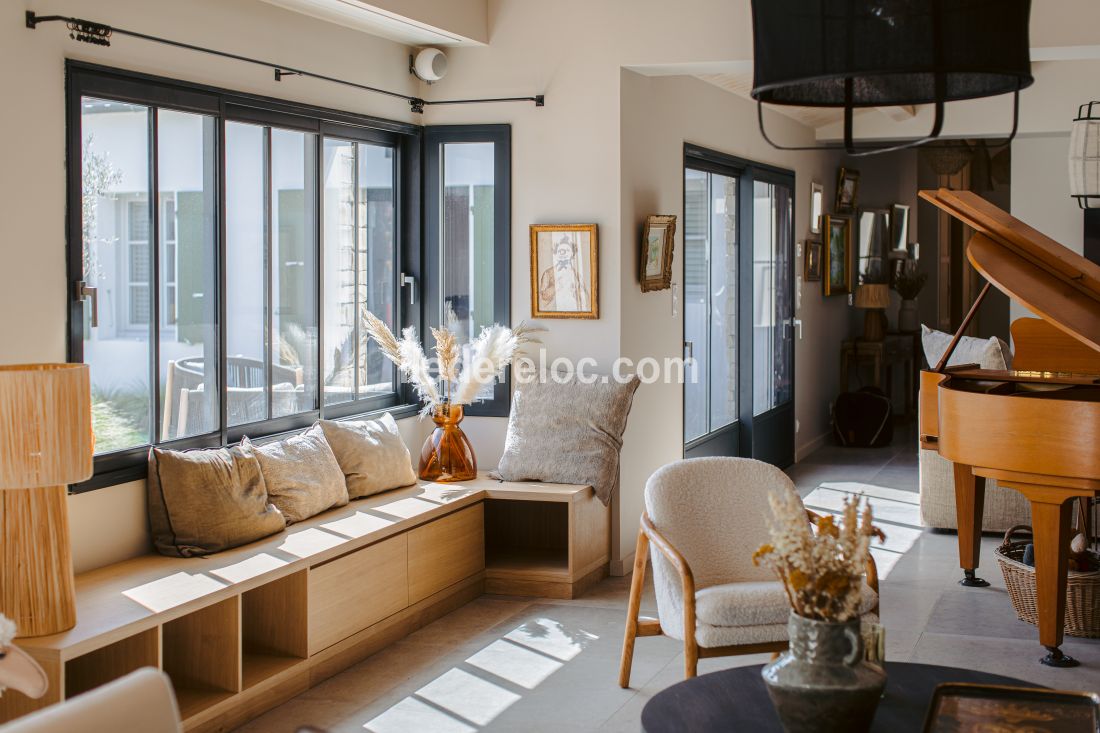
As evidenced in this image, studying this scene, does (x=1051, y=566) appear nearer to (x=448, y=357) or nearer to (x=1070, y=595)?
(x=1070, y=595)

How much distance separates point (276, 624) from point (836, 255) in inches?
283

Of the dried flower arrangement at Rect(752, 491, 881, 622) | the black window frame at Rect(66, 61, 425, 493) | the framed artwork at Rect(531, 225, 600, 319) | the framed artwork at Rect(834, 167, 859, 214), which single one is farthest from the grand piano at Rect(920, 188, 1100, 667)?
the framed artwork at Rect(834, 167, 859, 214)

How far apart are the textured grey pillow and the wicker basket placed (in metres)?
1.84

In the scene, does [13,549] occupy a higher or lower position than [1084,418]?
lower

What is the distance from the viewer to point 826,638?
7.87ft

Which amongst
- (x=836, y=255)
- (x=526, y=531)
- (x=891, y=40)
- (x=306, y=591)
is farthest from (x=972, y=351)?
(x=891, y=40)

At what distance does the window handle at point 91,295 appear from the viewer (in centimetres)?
400

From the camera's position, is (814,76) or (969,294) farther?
(969,294)

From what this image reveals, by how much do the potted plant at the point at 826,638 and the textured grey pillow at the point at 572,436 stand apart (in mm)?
3089


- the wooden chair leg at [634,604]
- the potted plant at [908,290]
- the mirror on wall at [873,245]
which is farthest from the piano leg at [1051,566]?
the potted plant at [908,290]

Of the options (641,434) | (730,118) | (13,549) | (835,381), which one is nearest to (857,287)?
(835,381)

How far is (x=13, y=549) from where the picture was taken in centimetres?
334

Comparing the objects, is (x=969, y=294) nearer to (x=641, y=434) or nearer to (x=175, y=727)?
(x=641, y=434)

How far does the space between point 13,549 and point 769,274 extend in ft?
20.5
